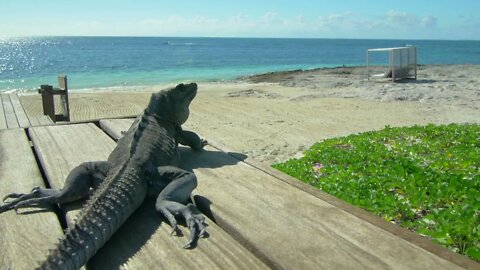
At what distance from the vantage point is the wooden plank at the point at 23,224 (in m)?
1.64

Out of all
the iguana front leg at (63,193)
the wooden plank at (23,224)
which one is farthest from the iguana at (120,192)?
the wooden plank at (23,224)

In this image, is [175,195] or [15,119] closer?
[175,195]

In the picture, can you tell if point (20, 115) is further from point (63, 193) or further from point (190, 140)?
point (63, 193)

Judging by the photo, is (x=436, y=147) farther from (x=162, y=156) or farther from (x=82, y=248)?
(x=82, y=248)

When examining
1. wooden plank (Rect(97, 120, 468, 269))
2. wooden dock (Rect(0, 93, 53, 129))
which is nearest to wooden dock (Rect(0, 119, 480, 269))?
wooden plank (Rect(97, 120, 468, 269))

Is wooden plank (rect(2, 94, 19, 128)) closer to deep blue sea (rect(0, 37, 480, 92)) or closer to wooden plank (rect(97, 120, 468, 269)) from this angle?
wooden plank (rect(97, 120, 468, 269))

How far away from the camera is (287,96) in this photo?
73.5ft

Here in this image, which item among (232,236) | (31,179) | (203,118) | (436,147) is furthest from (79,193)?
(203,118)

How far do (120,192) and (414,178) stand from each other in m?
4.68

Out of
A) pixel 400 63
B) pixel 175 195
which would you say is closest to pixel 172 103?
pixel 175 195

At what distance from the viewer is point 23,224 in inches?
77.0

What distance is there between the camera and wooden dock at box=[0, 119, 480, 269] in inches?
61.1

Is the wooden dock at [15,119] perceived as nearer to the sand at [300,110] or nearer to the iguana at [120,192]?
the iguana at [120,192]

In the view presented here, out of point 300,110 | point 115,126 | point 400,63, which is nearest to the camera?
point 115,126
